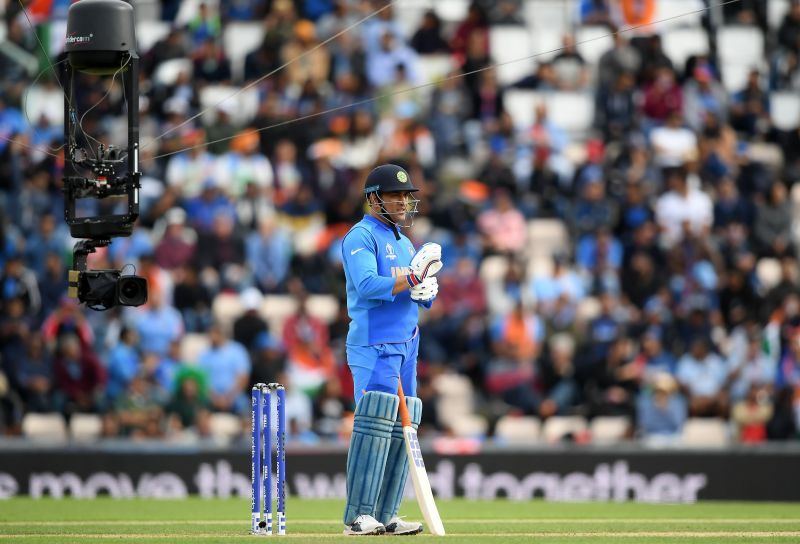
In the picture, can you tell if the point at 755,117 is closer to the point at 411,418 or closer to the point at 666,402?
the point at 666,402

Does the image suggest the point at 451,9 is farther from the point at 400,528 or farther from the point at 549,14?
the point at 400,528

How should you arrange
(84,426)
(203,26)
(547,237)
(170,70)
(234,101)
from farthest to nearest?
(203,26), (170,70), (234,101), (547,237), (84,426)

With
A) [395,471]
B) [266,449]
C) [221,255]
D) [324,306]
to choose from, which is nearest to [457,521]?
[395,471]

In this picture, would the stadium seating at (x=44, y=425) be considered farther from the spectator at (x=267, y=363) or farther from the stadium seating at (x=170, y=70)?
the stadium seating at (x=170, y=70)

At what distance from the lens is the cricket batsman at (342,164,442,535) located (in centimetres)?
1016

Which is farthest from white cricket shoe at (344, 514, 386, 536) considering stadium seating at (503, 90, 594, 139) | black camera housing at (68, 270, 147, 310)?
stadium seating at (503, 90, 594, 139)

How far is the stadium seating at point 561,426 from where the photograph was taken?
18.5 metres

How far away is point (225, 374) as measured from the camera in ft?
60.4

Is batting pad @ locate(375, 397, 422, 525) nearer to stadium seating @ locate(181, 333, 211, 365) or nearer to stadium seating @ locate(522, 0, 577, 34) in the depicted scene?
stadium seating @ locate(181, 333, 211, 365)

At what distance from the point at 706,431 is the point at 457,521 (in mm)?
6848

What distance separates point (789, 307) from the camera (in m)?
19.4

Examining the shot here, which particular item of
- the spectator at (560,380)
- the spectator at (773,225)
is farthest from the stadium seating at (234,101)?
the spectator at (773,225)

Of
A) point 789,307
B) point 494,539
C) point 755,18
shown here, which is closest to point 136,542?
point 494,539

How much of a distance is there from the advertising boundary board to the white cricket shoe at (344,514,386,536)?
271 inches
